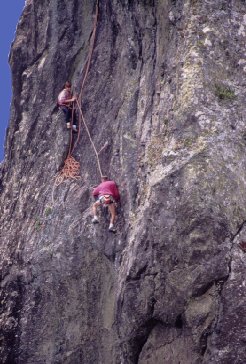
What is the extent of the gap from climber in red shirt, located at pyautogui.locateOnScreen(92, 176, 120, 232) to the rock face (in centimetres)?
21

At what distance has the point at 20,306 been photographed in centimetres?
1614

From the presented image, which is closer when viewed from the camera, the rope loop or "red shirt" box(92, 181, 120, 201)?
"red shirt" box(92, 181, 120, 201)

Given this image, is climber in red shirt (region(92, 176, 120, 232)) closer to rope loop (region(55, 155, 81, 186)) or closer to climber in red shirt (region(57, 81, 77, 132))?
rope loop (region(55, 155, 81, 186))

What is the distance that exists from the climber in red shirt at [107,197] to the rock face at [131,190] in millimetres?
208

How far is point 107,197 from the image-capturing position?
566 inches

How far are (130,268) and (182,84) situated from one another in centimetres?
379

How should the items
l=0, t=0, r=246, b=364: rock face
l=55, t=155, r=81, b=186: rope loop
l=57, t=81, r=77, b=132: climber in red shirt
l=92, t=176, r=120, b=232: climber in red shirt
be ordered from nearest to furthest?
l=0, t=0, r=246, b=364: rock face → l=92, t=176, r=120, b=232: climber in red shirt → l=55, t=155, r=81, b=186: rope loop → l=57, t=81, r=77, b=132: climber in red shirt

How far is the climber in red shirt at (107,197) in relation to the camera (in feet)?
47.3

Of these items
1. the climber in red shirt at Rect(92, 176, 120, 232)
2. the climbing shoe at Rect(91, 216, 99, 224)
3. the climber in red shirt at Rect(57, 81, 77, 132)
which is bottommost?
the climbing shoe at Rect(91, 216, 99, 224)

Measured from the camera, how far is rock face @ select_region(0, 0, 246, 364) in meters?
11.7

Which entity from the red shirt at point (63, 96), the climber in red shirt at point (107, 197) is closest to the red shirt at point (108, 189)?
the climber in red shirt at point (107, 197)

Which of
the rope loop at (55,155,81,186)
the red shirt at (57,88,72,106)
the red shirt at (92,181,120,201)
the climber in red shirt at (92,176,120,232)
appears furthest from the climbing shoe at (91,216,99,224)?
the red shirt at (57,88,72,106)

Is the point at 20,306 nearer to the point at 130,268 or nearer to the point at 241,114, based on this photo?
the point at 130,268

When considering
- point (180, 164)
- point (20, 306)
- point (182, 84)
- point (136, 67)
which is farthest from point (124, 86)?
point (20, 306)
